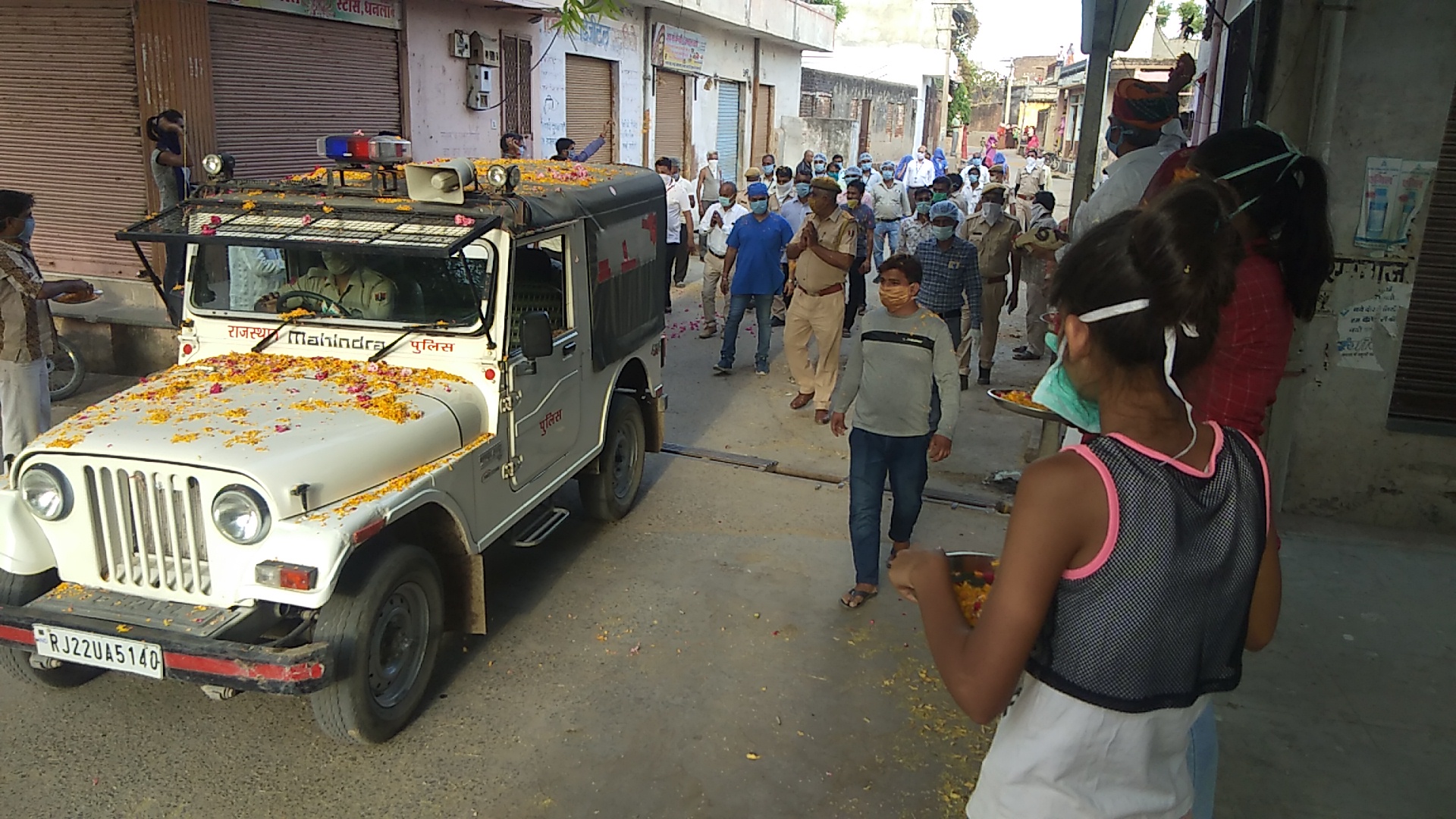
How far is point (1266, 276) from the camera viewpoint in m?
2.67

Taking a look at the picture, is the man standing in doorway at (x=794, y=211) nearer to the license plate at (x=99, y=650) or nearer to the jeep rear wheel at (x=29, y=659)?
the jeep rear wheel at (x=29, y=659)

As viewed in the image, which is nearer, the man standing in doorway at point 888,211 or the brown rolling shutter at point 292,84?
the brown rolling shutter at point 292,84

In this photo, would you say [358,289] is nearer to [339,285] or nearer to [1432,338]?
[339,285]

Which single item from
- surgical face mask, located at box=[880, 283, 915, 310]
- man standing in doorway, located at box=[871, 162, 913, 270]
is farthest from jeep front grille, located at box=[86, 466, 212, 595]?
man standing in doorway, located at box=[871, 162, 913, 270]

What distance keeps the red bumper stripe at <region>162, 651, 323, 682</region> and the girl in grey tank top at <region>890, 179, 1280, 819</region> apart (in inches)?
93.0

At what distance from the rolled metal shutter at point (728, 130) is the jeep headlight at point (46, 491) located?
19.6 meters

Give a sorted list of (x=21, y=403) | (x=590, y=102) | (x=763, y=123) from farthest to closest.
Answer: (x=763, y=123), (x=590, y=102), (x=21, y=403)

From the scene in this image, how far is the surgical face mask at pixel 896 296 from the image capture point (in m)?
4.89

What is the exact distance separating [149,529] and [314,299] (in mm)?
1462

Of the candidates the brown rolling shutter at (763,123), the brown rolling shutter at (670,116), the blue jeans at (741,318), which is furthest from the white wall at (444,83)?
the brown rolling shutter at (763,123)

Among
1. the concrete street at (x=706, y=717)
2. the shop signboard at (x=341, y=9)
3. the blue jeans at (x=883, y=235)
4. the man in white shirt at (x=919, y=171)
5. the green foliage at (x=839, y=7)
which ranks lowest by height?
the concrete street at (x=706, y=717)

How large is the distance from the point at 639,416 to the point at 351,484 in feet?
9.41

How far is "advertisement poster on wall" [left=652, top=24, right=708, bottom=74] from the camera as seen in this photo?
59.8 feet

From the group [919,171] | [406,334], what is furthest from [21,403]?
[919,171]
